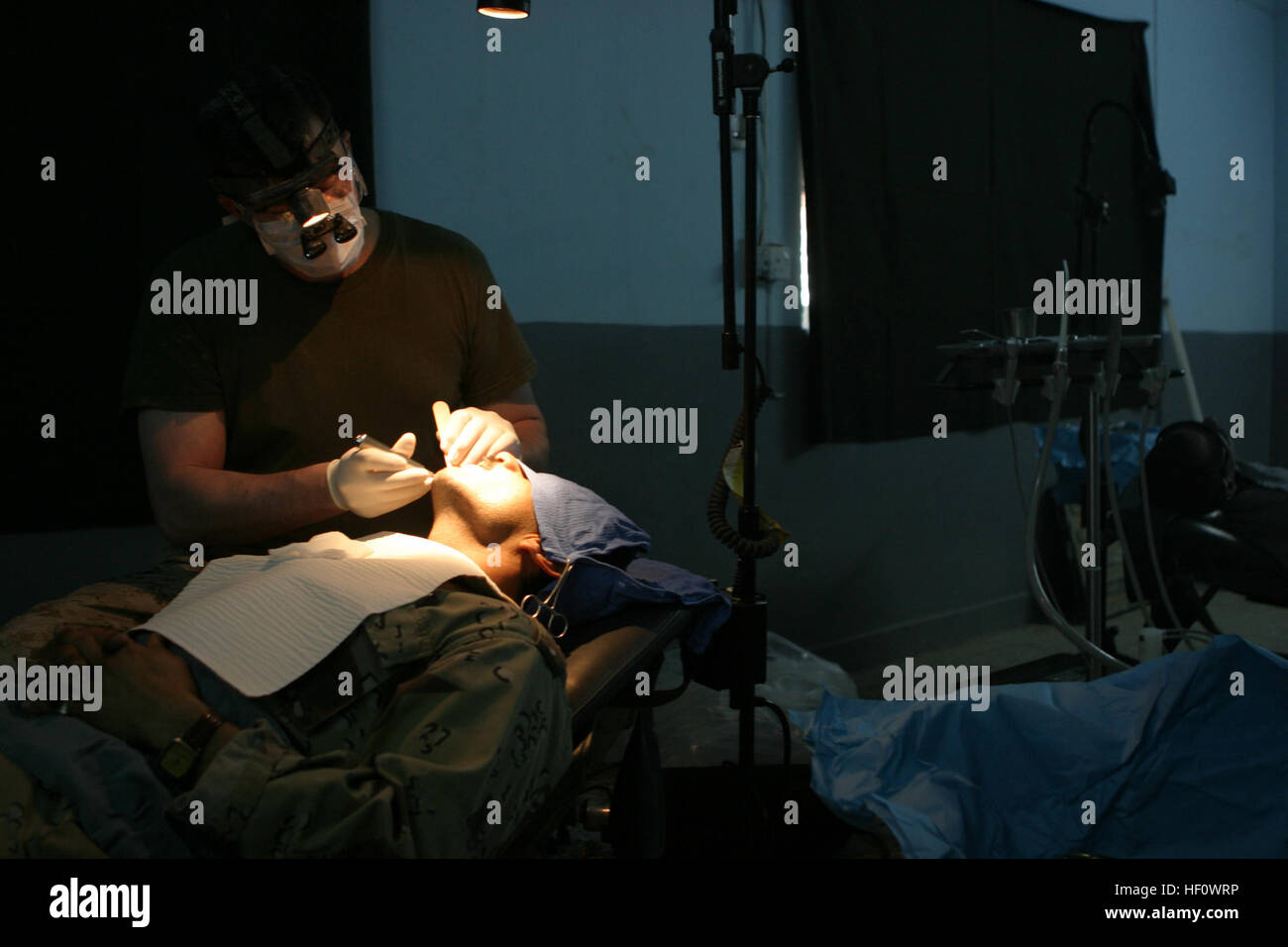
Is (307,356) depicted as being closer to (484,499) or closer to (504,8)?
(484,499)

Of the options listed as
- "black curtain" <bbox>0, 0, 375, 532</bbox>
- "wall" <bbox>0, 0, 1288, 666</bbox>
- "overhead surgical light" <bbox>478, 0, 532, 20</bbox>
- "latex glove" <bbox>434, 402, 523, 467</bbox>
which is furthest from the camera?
"wall" <bbox>0, 0, 1288, 666</bbox>

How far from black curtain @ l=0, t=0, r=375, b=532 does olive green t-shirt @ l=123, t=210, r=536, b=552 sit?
0.31m

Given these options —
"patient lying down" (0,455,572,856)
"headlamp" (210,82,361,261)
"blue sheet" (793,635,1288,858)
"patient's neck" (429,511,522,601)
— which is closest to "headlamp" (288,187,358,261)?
"headlamp" (210,82,361,261)

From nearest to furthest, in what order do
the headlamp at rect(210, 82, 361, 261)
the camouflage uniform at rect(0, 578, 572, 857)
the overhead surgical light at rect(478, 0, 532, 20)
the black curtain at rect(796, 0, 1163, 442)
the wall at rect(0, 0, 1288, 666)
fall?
1. the camouflage uniform at rect(0, 578, 572, 857)
2. the headlamp at rect(210, 82, 361, 261)
3. the overhead surgical light at rect(478, 0, 532, 20)
4. the wall at rect(0, 0, 1288, 666)
5. the black curtain at rect(796, 0, 1163, 442)

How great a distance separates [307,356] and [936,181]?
219cm

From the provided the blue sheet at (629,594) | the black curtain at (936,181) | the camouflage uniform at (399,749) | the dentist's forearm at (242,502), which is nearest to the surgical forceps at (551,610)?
the blue sheet at (629,594)

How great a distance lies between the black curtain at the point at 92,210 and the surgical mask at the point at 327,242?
0.45m

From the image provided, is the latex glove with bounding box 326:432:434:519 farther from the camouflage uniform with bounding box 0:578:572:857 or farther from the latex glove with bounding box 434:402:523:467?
the camouflage uniform with bounding box 0:578:572:857

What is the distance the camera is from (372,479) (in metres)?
1.45

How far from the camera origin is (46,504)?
6.27ft

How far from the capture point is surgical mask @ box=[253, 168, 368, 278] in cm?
154

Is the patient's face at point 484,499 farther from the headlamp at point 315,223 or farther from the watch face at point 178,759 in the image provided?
the watch face at point 178,759

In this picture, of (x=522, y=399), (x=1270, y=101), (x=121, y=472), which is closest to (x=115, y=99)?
(x=121, y=472)

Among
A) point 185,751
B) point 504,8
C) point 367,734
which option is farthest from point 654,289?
point 185,751
